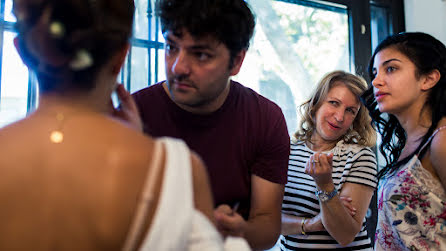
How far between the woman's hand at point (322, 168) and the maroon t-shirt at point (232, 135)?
0.61ft

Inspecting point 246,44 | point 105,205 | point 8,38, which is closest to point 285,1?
point 246,44

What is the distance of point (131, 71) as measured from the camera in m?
1.63

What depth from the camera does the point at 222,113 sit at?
1089 millimetres

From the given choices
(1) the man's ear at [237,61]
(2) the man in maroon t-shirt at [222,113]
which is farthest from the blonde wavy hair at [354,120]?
(1) the man's ear at [237,61]

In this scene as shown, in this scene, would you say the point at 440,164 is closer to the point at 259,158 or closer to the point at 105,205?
the point at 259,158

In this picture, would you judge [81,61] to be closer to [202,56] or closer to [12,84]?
[202,56]

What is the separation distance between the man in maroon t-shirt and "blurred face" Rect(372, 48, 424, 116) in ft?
1.69

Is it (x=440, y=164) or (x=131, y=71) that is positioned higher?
(x=131, y=71)

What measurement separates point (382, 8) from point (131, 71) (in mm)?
1780

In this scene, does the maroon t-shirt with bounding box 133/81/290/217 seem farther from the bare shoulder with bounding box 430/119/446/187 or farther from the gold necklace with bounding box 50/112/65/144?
the bare shoulder with bounding box 430/119/446/187

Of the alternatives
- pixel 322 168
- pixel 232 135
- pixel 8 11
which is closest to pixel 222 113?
pixel 232 135

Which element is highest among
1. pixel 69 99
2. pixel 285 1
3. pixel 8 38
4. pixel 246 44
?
pixel 285 1

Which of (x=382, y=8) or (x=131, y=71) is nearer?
(x=131, y=71)

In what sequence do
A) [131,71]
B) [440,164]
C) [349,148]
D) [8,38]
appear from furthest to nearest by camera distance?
[131,71] → [349,148] → [8,38] → [440,164]
